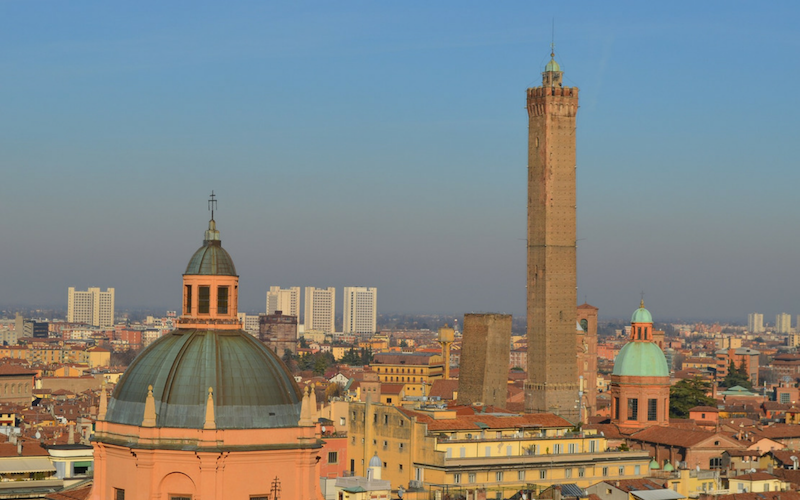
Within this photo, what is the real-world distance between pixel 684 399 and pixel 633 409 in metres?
19.7

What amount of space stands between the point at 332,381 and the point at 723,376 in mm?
40009

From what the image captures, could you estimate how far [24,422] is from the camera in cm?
6431

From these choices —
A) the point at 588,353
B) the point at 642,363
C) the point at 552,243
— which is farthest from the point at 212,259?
the point at 588,353

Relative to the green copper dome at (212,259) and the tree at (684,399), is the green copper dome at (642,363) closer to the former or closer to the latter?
the tree at (684,399)

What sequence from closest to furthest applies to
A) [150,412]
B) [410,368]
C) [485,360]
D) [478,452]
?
1. [150,412]
2. [478,452]
3. [485,360]
4. [410,368]

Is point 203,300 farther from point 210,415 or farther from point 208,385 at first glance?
point 210,415

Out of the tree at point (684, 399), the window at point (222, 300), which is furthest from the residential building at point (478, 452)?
the tree at point (684, 399)

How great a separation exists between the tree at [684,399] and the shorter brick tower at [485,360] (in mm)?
11716

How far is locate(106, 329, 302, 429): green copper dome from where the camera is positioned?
74.4 ft

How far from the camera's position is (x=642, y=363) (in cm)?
5509

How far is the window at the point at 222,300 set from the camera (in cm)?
2398

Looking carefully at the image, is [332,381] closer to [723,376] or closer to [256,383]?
[723,376]

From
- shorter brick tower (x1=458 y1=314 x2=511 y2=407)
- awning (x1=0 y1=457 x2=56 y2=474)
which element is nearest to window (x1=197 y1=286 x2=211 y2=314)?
awning (x1=0 y1=457 x2=56 y2=474)

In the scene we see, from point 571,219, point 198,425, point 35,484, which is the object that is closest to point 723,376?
point 571,219
